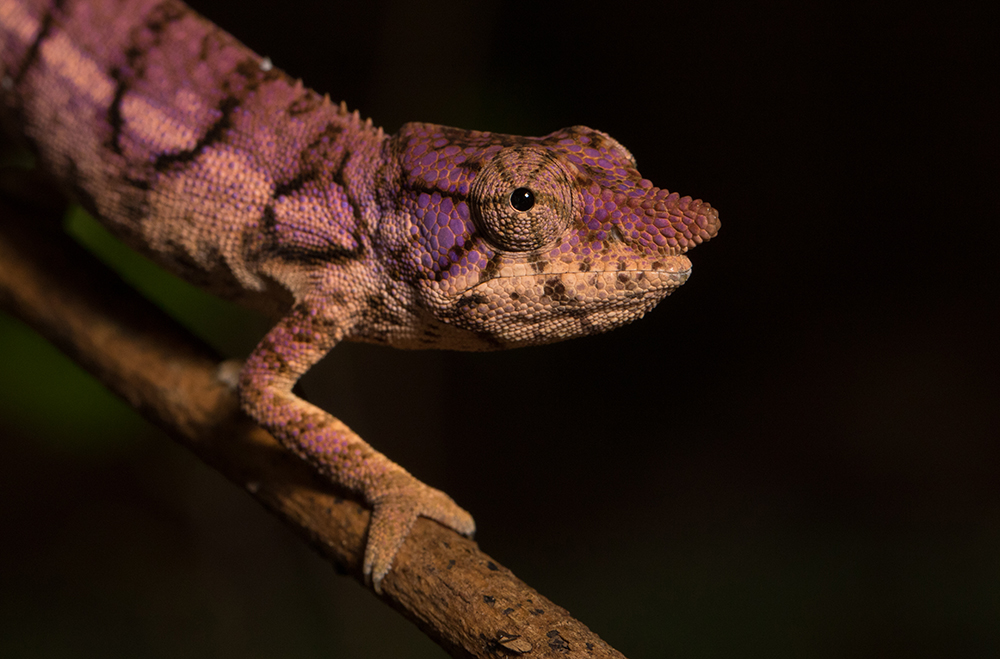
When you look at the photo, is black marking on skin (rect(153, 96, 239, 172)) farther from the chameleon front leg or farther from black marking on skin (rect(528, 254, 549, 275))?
black marking on skin (rect(528, 254, 549, 275))

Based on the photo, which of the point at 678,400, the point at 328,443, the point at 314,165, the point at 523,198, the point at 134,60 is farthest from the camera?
the point at 678,400

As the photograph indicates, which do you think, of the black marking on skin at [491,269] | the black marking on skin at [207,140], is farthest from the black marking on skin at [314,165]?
the black marking on skin at [491,269]

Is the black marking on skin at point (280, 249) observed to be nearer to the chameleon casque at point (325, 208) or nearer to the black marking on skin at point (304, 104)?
the chameleon casque at point (325, 208)

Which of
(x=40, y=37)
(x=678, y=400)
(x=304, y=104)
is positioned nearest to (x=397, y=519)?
(x=304, y=104)

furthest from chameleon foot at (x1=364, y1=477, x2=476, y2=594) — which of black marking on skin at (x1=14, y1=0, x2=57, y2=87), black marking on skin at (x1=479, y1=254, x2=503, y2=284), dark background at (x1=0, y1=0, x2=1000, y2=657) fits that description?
black marking on skin at (x1=14, y1=0, x2=57, y2=87)

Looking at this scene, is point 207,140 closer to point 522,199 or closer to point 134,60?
point 134,60

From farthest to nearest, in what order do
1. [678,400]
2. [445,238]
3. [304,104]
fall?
[678,400], [304,104], [445,238]

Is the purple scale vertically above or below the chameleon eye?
below
